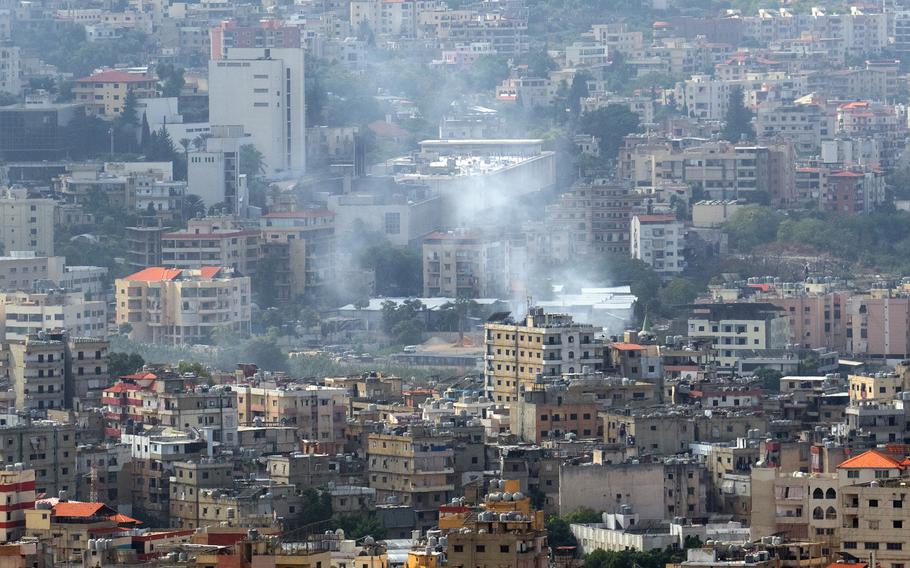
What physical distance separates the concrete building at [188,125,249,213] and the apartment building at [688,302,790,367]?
52.3 feet

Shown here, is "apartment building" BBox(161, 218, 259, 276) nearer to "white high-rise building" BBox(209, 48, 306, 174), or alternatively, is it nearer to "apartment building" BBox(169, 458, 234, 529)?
"white high-rise building" BBox(209, 48, 306, 174)

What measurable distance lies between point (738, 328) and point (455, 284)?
10649 mm

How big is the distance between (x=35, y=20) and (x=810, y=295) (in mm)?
38879

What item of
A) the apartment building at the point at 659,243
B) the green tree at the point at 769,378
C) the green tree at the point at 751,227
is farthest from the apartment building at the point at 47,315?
the green tree at the point at 751,227

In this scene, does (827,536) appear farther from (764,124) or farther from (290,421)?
(764,124)

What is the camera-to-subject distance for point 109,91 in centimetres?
8981

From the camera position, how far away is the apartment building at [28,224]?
247 feet

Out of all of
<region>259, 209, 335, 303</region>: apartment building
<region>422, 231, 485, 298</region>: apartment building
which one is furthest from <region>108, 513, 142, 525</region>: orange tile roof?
<region>422, 231, 485, 298</region>: apartment building

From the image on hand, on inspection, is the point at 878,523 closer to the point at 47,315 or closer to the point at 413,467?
the point at 413,467

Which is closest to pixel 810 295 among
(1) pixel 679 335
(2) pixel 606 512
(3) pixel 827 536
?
(1) pixel 679 335

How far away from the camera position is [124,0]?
359 feet

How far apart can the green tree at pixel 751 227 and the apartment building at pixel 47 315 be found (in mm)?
17465

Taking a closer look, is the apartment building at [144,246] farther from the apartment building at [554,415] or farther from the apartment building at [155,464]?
the apartment building at [155,464]

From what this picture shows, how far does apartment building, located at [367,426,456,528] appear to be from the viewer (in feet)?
157
